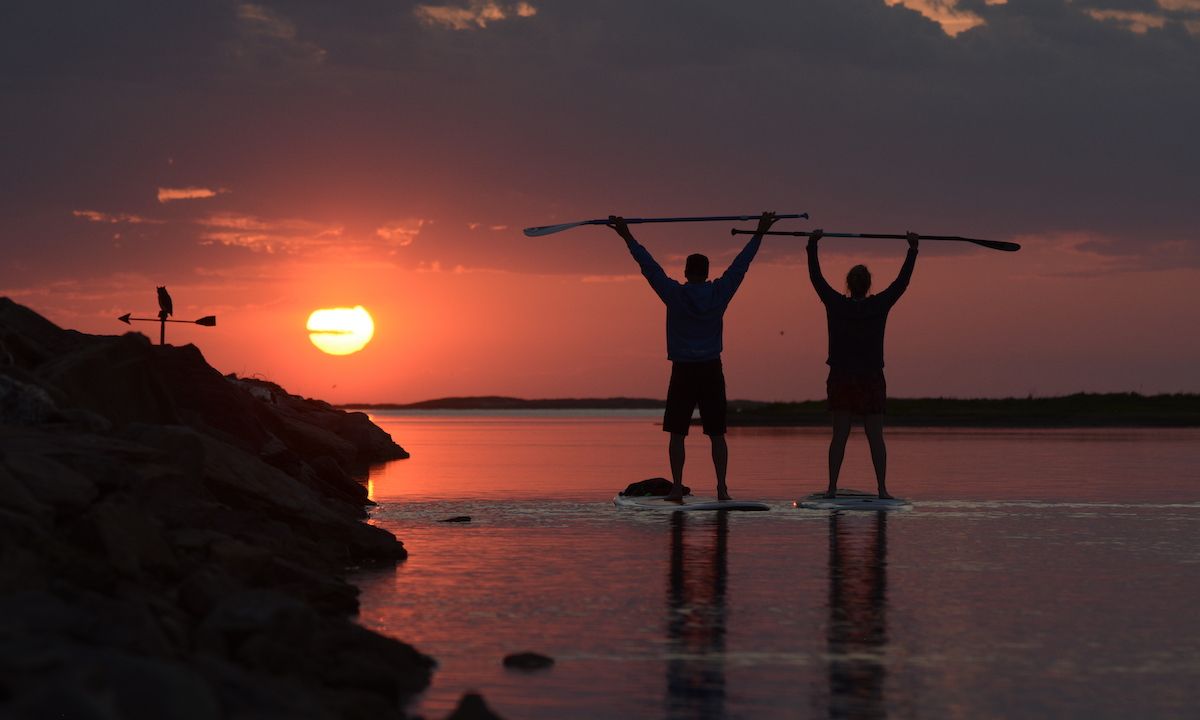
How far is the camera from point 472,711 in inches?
231

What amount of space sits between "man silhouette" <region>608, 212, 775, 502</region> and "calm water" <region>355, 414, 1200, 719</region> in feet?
4.08

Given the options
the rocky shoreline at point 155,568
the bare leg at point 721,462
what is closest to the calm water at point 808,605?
the rocky shoreline at point 155,568

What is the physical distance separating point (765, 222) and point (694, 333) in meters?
1.52

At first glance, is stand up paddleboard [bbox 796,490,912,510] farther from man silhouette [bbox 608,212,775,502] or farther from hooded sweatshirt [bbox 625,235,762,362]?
hooded sweatshirt [bbox 625,235,762,362]

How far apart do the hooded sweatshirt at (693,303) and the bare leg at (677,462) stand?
3.03 feet

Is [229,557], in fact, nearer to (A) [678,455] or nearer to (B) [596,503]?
(A) [678,455]

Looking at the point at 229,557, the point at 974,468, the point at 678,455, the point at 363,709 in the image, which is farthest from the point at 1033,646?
the point at 974,468

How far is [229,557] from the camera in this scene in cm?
921

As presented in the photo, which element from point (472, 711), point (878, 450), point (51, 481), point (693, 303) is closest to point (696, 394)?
point (693, 303)

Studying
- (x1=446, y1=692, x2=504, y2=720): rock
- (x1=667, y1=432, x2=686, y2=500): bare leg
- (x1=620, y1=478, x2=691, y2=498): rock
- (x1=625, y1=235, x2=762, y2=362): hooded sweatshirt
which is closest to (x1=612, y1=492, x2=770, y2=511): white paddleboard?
(x1=667, y1=432, x2=686, y2=500): bare leg

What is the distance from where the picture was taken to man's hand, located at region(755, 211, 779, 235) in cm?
1728

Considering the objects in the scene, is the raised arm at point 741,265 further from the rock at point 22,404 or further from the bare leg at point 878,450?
the rock at point 22,404

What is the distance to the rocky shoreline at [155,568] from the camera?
5766mm

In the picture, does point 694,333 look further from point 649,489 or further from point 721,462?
point 649,489
